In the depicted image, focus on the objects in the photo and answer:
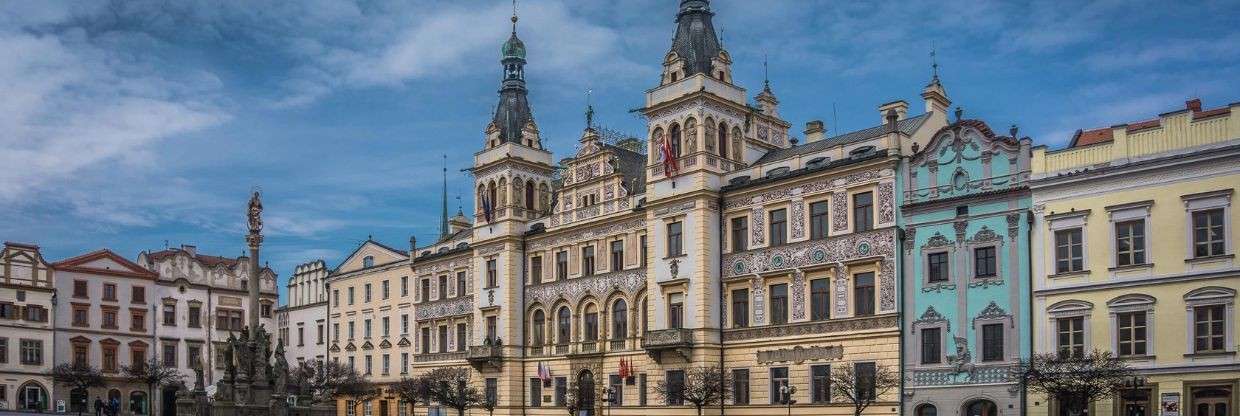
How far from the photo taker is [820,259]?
51719 mm

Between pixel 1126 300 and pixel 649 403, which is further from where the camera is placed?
pixel 649 403

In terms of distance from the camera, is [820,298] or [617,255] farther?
[617,255]

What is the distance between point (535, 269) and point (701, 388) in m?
17.3

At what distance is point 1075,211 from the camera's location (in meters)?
43.5

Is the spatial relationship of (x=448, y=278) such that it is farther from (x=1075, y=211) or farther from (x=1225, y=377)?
(x=1225, y=377)

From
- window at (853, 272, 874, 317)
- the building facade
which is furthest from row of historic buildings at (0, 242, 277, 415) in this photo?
window at (853, 272, 874, 317)

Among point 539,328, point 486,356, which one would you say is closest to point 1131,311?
point 539,328

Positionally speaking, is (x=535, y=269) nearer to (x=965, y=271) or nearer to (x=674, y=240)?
(x=674, y=240)

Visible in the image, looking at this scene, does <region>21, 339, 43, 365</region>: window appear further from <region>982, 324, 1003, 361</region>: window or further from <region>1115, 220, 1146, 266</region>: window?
<region>1115, 220, 1146, 266</region>: window

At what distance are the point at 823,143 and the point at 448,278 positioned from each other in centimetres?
2709

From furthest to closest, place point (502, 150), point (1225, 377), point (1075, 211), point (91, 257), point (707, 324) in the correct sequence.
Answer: point (91, 257), point (502, 150), point (707, 324), point (1075, 211), point (1225, 377)

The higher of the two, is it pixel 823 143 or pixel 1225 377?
pixel 823 143

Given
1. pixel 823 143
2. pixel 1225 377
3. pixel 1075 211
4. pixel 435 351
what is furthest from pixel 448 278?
pixel 1225 377

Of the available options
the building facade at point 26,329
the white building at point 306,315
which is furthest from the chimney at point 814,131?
the building facade at point 26,329
